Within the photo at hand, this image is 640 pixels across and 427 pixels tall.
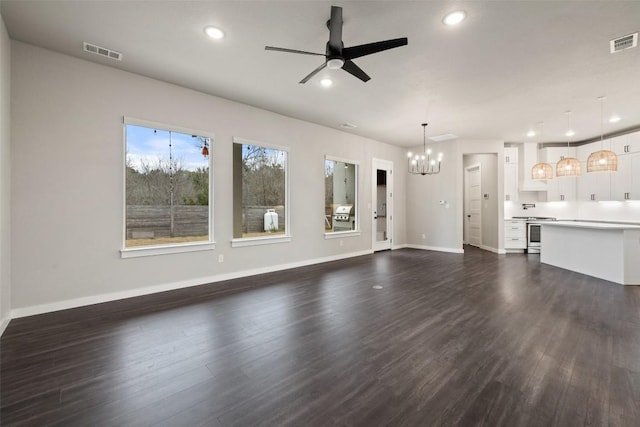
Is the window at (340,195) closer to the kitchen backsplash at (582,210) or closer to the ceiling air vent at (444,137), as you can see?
the ceiling air vent at (444,137)

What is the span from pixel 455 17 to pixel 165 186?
4267mm

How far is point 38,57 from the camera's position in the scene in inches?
124

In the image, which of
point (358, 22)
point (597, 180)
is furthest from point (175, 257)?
point (597, 180)

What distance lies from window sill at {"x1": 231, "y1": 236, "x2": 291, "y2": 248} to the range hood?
688 centimetres

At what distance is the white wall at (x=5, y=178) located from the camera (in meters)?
2.66

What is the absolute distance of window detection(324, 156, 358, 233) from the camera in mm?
6354

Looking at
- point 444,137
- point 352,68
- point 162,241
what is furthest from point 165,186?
point 444,137

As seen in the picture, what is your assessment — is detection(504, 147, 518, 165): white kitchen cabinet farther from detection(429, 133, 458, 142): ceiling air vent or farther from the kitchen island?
the kitchen island

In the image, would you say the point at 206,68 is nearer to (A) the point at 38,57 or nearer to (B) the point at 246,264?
(A) the point at 38,57

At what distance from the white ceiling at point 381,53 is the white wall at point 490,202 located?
2.75 metres

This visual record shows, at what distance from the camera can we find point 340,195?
22.1 feet

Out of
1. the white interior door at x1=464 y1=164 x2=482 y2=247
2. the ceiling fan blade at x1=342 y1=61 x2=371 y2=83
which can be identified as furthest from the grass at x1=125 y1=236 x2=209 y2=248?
the white interior door at x1=464 y1=164 x2=482 y2=247

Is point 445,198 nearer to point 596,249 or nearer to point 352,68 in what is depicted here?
point 596,249

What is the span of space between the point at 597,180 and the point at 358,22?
7860 millimetres
